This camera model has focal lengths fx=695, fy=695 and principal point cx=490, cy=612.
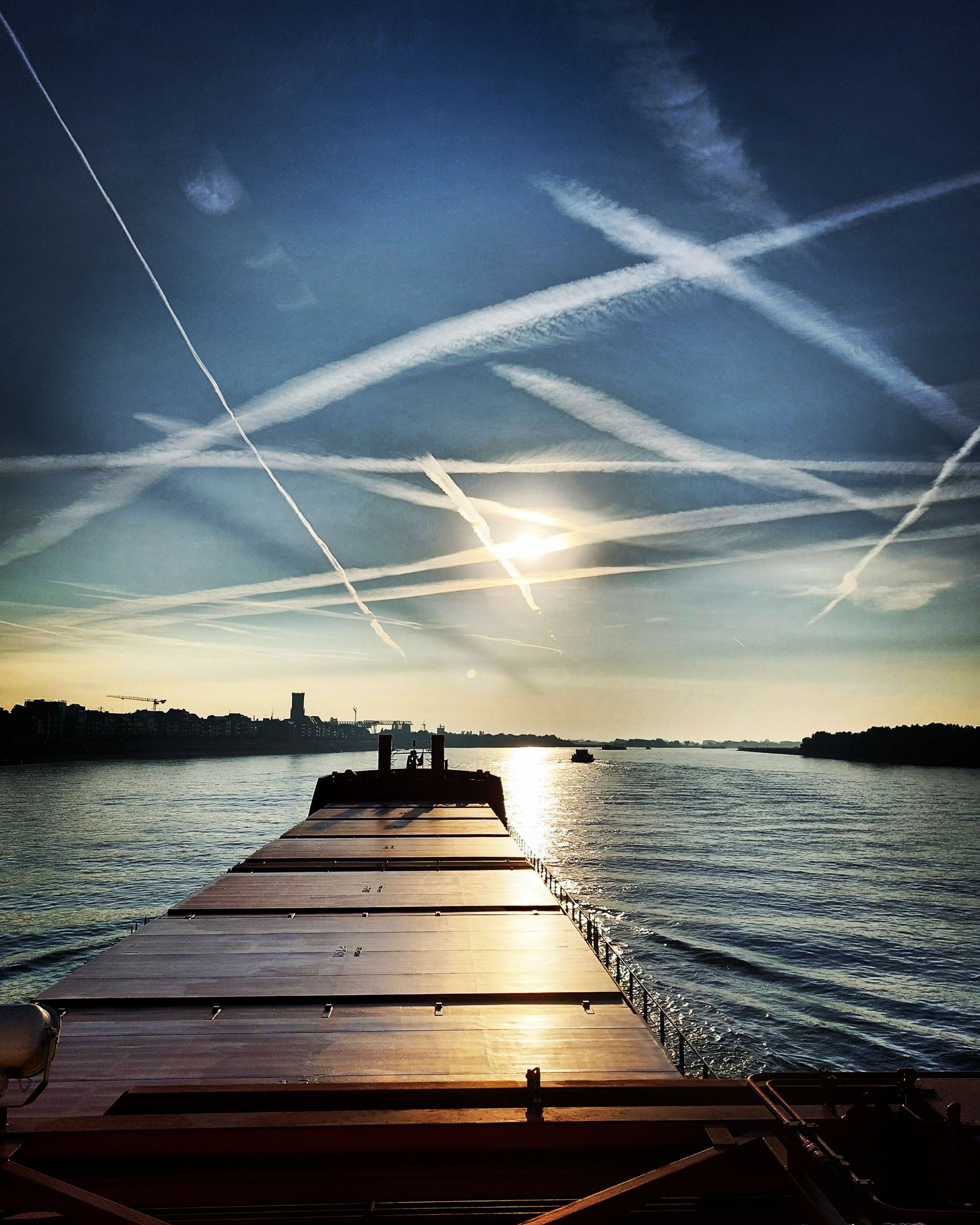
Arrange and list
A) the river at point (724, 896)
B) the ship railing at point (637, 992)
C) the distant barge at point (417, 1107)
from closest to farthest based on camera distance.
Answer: the distant barge at point (417, 1107), the ship railing at point (637, 992), the river at point (724, 896)

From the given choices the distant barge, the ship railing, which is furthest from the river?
the distant barge

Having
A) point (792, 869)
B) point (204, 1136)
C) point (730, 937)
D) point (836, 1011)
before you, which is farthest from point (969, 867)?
point (204, 1136)

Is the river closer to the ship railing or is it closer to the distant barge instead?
the ship railing

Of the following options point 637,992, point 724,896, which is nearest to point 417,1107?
point 637,992

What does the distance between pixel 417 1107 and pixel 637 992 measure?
2596cm

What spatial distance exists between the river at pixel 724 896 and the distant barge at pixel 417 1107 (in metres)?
14.5

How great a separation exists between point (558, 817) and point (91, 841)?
5801 cm

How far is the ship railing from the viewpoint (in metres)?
17.2

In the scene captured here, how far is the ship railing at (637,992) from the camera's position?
679 inches

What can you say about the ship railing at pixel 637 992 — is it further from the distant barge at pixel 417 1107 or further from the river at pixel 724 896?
the distant barge at pixel 417 1107

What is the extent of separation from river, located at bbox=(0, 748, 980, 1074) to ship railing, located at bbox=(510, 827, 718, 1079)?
733 mm

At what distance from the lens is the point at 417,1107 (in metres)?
6.26

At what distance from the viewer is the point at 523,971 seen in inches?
580

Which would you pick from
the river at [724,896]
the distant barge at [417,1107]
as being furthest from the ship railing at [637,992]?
the distant barge at [417,1107]
